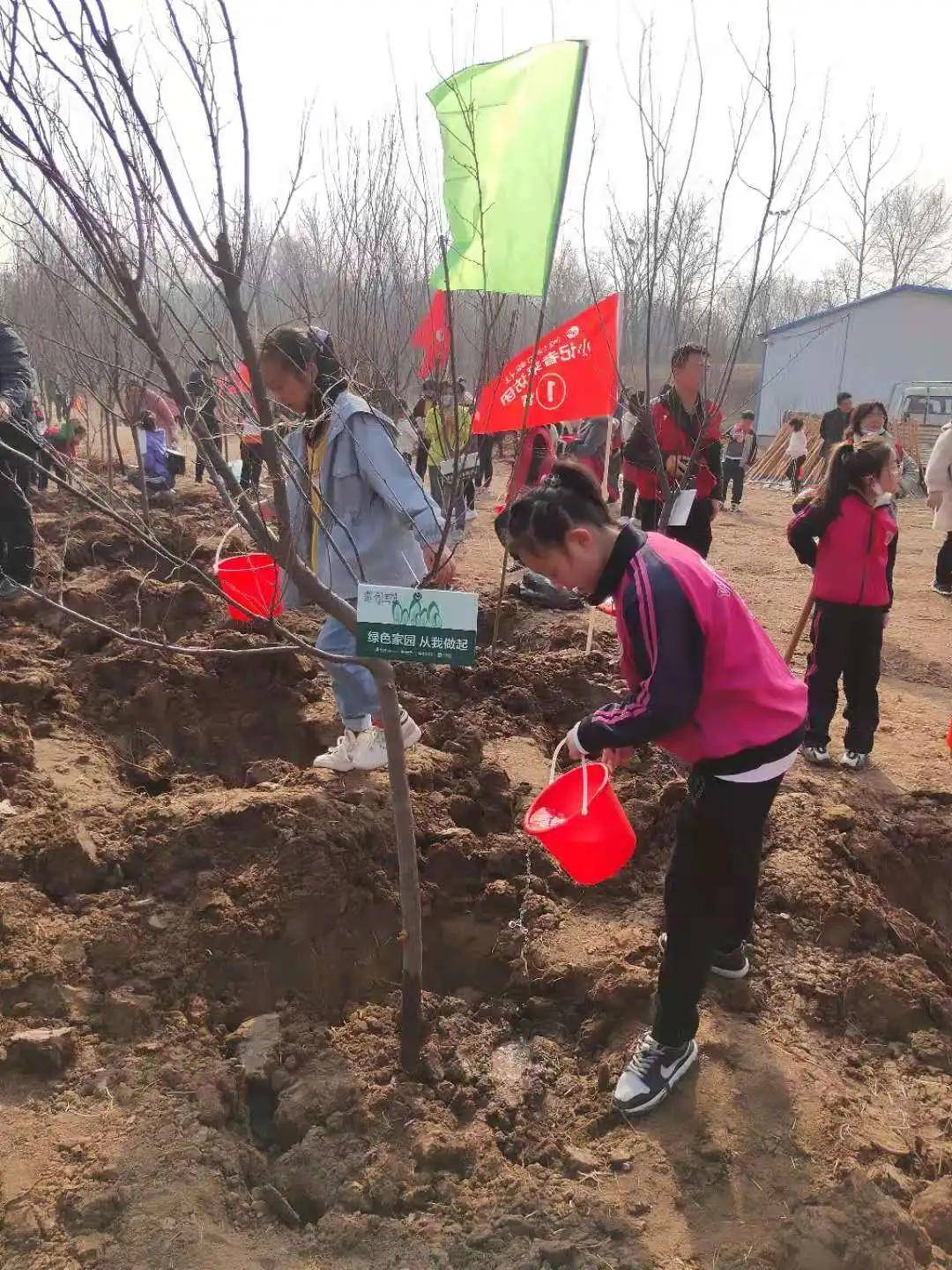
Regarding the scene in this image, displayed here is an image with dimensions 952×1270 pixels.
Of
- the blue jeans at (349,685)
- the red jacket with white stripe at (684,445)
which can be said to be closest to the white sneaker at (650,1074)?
the blue jeans at (349,685)

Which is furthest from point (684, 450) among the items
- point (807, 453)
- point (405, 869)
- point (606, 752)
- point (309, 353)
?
point (807, 453)

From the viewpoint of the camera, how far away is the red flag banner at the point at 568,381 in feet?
16.0

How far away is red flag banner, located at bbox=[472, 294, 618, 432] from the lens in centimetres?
487

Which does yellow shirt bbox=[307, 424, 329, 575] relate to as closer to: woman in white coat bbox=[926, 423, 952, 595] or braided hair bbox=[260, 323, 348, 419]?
braided hair bbox=[260, 323, 348, 419]

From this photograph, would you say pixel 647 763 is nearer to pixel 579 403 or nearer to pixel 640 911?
pixel 640 911

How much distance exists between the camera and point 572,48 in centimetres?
361

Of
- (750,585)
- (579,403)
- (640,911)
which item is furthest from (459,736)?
(750,585)

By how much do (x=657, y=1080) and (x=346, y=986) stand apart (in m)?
0.94

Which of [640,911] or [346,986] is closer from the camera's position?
[346,986]

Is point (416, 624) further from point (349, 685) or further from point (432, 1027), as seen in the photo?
point (349, 685)

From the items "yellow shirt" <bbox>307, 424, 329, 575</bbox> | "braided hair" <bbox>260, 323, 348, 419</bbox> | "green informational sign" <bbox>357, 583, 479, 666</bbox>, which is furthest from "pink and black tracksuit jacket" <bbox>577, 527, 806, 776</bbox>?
"yellow shirt" <bbox>307, 424, 329, 575</bbox>

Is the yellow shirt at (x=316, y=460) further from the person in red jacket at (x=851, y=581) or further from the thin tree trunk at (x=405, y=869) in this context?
the person in red jacket at (x=851, y=581)

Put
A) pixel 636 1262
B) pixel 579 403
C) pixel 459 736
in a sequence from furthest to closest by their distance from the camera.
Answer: pixel 579 403 → pixel 459 736 → pixel 636 1262

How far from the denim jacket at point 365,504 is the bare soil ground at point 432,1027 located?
784mm
